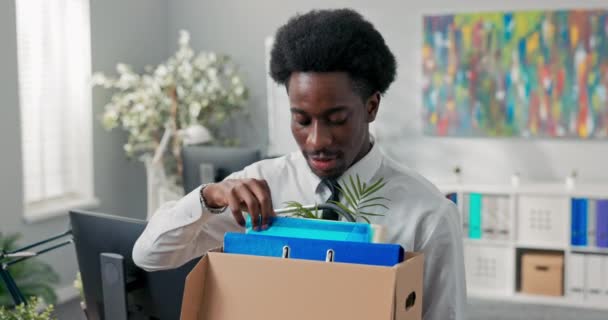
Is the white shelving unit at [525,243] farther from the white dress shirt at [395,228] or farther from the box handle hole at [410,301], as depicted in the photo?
the box handle hole at [410,301]

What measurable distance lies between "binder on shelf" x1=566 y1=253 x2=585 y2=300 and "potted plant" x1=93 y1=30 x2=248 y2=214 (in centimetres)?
247

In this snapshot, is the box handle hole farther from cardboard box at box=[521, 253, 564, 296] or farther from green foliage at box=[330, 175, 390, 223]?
cardboard box at box=[521, 253, 564, 296]

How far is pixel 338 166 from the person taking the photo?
139 cm

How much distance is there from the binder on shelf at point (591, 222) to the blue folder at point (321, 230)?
4.11m

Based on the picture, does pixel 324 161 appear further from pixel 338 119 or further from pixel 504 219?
pixel 504 219

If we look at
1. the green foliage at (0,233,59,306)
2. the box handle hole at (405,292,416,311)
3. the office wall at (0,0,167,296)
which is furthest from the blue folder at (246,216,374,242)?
the office wall at (0,0,167,296)

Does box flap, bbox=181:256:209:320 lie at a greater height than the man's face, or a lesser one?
lesser

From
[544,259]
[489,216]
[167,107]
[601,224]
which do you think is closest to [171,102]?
[167,107]

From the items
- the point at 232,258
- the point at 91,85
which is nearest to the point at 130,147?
the point at 91,85

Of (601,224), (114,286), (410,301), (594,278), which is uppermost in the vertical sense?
(410,301)

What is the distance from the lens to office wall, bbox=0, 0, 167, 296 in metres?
4.44

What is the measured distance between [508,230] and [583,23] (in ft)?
4.74

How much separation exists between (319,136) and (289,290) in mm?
404

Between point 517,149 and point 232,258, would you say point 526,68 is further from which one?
point 232,258
